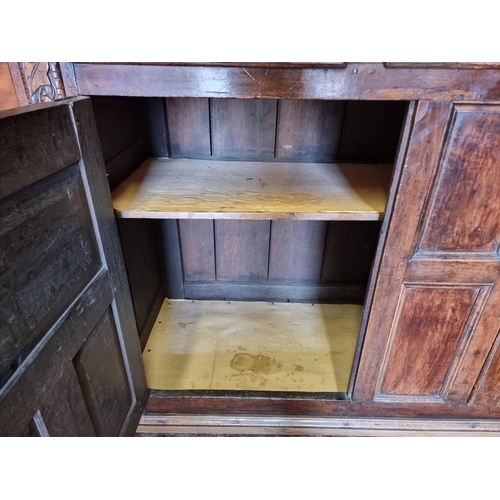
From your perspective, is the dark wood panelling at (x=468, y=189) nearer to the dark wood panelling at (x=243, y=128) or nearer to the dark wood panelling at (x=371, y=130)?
the dark wood panelling at (x=371, y=130)

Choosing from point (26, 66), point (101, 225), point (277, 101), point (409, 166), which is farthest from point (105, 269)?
point (277, 101)

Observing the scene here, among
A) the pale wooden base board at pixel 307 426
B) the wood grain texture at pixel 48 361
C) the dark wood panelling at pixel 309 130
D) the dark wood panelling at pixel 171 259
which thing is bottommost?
the pale wooden base board at pixel 307 426

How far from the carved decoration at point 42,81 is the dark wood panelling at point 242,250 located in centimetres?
93

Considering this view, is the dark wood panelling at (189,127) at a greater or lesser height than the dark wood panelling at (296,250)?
greater

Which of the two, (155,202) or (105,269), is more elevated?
(155,202)

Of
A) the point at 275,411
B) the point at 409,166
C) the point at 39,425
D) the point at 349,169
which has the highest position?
the point at 409,166

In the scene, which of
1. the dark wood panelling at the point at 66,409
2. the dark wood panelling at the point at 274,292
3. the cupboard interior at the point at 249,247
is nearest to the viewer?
the dark wood panelling at the point at 66,409

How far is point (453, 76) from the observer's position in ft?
2.51

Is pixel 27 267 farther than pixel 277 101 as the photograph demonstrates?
No

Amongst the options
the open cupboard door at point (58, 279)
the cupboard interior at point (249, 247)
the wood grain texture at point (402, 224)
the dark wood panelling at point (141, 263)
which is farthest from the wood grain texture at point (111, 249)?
the wood grain texture at point (402, 224)

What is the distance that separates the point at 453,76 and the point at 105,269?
947 mm

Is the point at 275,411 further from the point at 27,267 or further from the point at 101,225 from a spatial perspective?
the point at 27,267

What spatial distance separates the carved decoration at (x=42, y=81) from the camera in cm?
78

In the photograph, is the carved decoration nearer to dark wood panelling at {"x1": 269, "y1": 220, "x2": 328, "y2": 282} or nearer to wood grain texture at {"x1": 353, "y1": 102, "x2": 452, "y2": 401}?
wood grain texture at {"x1": 353, "y1": 102, "x2": 452, "y2": 401}
